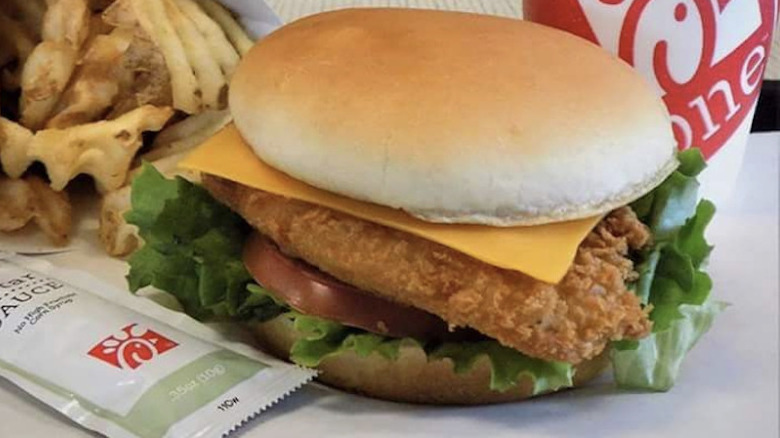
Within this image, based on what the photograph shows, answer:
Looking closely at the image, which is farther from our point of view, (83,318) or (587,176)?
(83,318)

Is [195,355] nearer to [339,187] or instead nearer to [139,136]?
[339,187]

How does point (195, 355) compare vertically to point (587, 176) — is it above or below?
below

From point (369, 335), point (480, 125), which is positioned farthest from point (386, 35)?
point (369, 335)

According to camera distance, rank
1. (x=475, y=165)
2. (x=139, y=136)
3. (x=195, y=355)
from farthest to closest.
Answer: (x=139, y=136)
(x=195, y=355)
(x=475, y=165)

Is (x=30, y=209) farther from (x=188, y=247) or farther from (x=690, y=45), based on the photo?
(x=690, y=45)

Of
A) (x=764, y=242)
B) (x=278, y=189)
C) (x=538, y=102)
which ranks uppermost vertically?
(x=538, y=102)

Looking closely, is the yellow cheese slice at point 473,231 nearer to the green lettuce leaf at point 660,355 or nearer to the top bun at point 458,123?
the top bun at point 458,123

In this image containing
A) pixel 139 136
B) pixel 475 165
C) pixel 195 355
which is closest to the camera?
pixel 475 165

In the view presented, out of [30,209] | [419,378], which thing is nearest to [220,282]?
[419,378]
